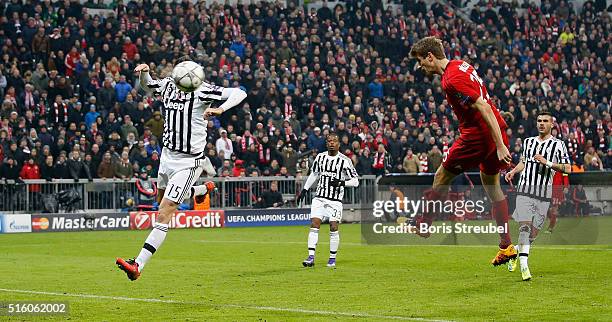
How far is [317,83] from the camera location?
36312 mm

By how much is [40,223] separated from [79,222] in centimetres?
107

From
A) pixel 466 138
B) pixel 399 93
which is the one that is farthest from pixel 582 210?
pixel 466 138

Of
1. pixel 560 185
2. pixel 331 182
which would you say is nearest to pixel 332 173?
pixel 331 182

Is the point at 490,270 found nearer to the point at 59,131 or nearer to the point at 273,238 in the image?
the point at 273,238

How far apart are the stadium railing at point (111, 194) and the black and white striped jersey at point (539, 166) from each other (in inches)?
628

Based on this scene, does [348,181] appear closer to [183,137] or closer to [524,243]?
[524,243]

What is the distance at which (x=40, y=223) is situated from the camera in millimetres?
28469

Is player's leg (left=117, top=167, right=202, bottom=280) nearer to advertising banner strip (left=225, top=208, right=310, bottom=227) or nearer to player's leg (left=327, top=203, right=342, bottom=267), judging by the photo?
player's leg (left=327, top=203, right=342, bottom=267)

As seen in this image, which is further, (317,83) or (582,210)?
(317,83)

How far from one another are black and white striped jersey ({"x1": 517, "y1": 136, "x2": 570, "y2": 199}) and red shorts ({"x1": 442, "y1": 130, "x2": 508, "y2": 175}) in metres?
3.25

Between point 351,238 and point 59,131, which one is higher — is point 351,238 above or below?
below

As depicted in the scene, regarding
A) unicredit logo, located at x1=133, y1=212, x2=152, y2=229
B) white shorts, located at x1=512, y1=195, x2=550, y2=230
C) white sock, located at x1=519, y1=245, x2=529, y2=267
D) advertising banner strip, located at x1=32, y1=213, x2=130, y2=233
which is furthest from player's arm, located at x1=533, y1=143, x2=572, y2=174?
advertising banner strip, located at x1=32, y1=213, x2=130, y2=233

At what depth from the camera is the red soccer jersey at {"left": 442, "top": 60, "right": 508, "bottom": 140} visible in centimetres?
1200

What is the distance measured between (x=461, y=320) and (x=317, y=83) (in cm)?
2643
